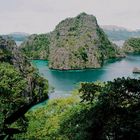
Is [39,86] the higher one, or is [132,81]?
[132,81]

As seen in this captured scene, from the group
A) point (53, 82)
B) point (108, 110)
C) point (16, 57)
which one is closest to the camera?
point (108, 110)

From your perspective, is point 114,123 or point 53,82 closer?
point 114,123

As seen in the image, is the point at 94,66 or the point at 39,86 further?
the point at 94,66

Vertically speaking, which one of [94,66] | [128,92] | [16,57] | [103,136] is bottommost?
[94,66]

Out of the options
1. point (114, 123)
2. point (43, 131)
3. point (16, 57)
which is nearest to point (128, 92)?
point (114, 123)

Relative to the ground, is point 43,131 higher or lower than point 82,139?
lower

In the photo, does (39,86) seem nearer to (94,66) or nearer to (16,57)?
(16,57)

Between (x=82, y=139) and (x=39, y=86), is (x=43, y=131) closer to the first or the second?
(x=82, y=139)

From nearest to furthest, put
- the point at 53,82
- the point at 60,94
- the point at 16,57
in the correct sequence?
the point at 60,94, the point at 16,57, the point at 53,82

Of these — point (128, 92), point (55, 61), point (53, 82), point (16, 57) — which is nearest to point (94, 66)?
point (55, 61)
